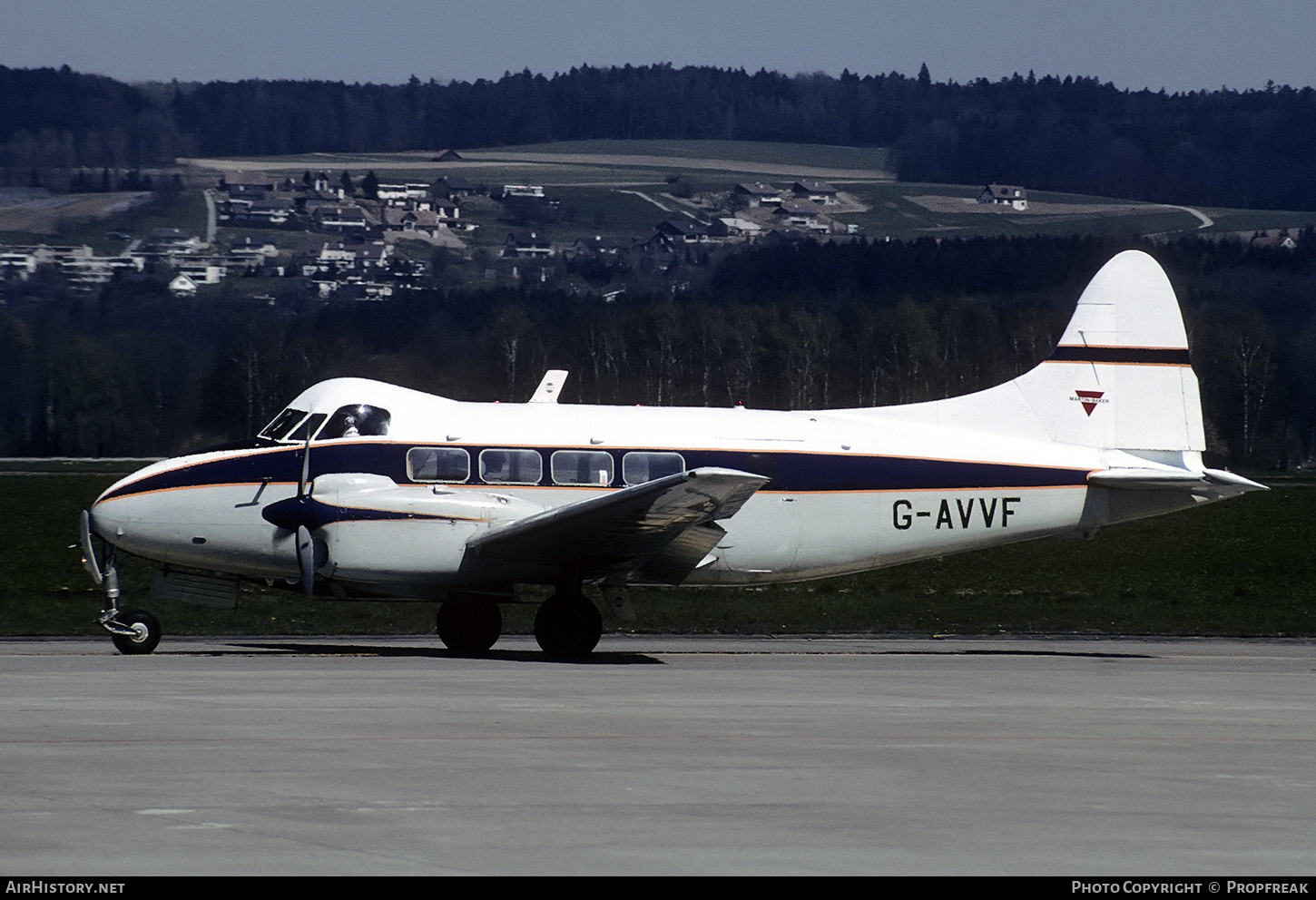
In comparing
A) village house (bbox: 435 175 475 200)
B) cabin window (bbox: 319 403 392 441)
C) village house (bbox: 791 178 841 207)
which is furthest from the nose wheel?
village house (bbox: 435 175 475 200)

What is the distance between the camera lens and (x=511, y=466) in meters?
21.0

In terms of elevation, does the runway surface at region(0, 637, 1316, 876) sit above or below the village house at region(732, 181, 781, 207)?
below

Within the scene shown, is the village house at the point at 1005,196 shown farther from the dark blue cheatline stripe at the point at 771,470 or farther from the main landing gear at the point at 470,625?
the main landing gear at the point at 470,625

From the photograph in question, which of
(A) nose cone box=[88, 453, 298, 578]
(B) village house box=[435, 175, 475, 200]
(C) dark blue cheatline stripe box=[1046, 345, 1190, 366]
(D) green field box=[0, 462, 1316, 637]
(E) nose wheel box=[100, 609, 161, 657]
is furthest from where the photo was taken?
(B) village house box=[435, 175, 475, 200]

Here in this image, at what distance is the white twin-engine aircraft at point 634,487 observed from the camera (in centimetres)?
2002

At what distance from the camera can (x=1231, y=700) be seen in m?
16.6

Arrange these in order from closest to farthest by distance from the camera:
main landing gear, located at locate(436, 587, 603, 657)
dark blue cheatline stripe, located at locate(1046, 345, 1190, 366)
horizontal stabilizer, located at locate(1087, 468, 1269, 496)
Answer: main landing gear, located at locate(436, 587, 603, 657) < horizontal stabilizer, located at locate(1087, 468, 1269, 496) < dark blue cheatline stripe, located at locate(1046, 345, 1190, 366)

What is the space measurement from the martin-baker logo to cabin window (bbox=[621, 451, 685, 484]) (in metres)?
6.18

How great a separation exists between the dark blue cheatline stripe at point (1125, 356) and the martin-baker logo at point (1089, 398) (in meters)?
0.54

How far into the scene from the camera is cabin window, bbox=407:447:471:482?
67.8ft

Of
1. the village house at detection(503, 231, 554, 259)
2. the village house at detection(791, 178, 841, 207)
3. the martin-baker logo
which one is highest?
the village house at detection(791, 178, 841, 207)

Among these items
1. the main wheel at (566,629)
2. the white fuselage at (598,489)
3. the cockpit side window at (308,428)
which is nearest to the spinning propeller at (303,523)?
the white fuselage at (598,489)

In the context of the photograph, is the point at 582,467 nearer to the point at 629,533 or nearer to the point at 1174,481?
the point at 629,533

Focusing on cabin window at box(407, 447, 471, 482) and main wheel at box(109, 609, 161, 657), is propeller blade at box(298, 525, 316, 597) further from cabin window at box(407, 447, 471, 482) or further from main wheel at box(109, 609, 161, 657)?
main wheel at box(109, 609, 161, 657)
